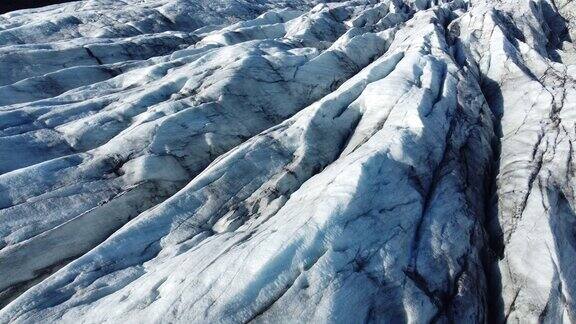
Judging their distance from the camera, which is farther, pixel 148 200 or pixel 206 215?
pixel 148 200

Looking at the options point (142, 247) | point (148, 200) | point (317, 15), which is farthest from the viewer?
point (317, 15)

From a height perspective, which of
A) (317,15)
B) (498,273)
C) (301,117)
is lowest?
(498,273)

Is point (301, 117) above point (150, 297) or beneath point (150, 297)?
above

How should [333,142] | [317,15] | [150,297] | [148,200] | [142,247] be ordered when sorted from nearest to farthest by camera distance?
1. [150,297]
2. [142,247]
3. [148,200]
4. [333,142]
5. [317,15]

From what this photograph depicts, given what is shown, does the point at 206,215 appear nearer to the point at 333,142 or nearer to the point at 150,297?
the point at 150,297

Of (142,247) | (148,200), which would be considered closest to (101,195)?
(148,200)

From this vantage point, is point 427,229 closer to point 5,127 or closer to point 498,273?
point 498,273
